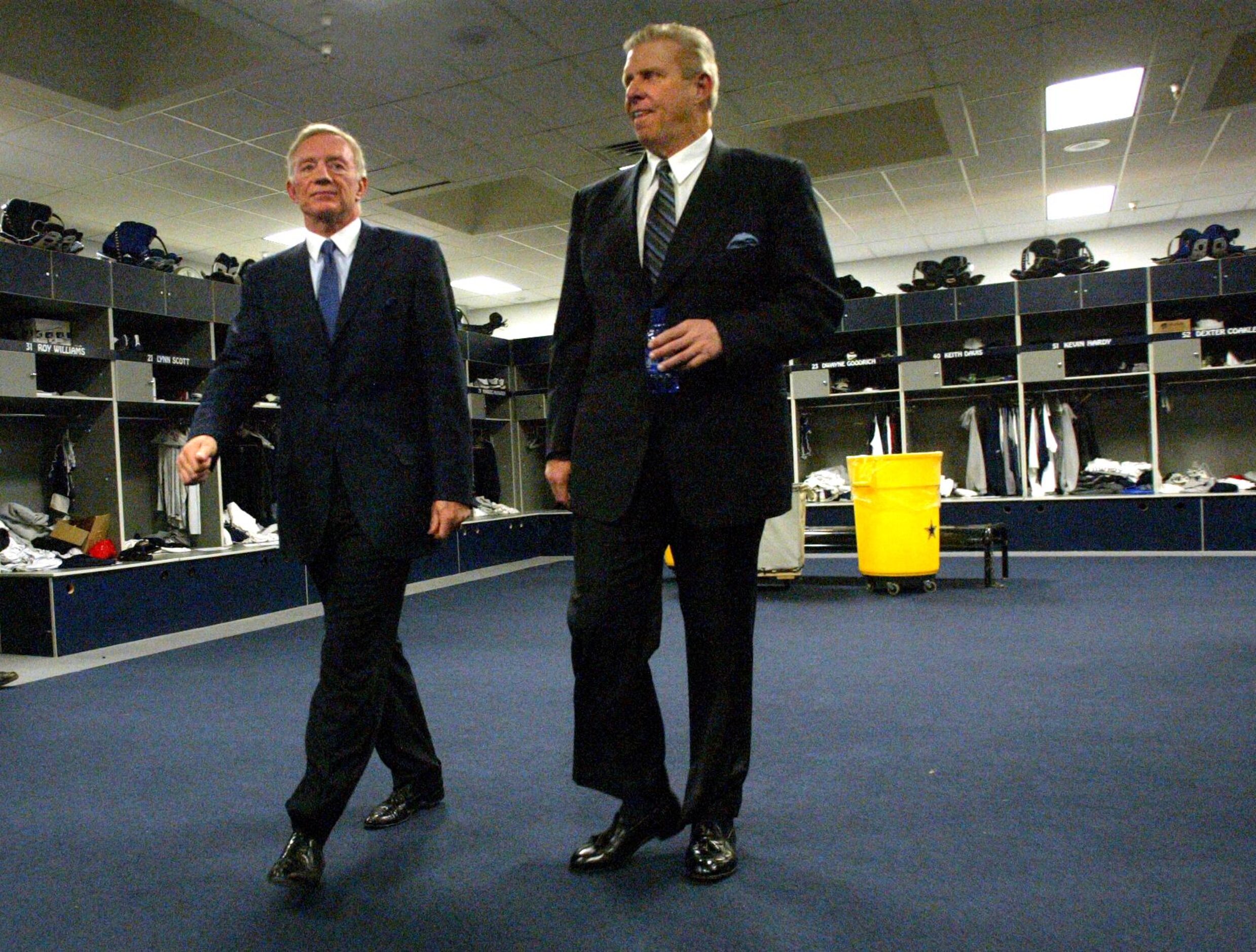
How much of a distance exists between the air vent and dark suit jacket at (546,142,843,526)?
16.8 feet

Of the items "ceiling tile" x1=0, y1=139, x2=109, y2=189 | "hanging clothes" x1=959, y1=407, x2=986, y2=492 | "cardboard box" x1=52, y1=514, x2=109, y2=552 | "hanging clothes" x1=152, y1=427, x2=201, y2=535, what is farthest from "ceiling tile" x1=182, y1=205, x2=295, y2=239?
"hanging clothes" x1=959, y1=407, x2=986, y2=492

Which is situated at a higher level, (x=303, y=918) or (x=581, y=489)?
(x=581, y=489)

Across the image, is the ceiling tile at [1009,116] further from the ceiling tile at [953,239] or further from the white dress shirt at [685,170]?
the white dress shirt at [685,170]

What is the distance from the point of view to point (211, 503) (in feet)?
21.8

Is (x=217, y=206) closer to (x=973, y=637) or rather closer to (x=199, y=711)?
(x=199, y=711)

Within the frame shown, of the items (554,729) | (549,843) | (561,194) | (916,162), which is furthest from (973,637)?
(561,194)

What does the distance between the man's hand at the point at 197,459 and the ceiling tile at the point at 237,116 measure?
171 inches

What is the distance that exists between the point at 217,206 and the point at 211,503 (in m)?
2.57

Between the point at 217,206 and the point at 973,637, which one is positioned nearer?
the point at 973,637

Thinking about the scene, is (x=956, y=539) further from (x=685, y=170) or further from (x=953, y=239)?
(x=685, y=170)

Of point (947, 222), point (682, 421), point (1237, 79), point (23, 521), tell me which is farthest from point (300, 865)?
point (947, 222)

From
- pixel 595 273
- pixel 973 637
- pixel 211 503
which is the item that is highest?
pixel 595 273

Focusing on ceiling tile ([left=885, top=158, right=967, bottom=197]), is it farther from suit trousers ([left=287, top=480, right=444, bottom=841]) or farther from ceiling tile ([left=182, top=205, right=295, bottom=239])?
suit trousers ([left=287, top=480, right=444, bottom=841])

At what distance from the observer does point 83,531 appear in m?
5.69
